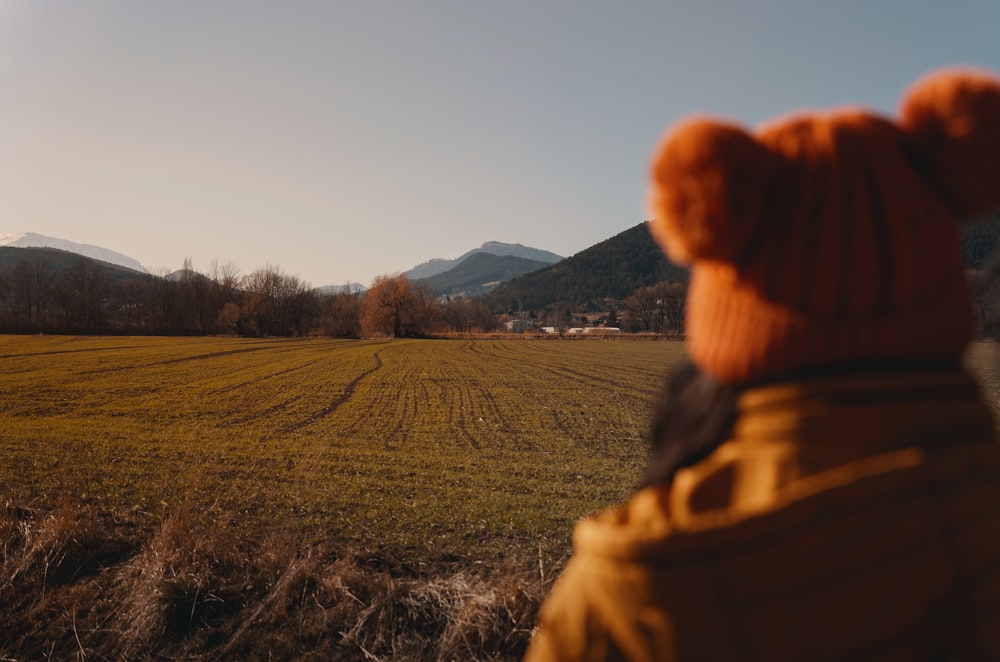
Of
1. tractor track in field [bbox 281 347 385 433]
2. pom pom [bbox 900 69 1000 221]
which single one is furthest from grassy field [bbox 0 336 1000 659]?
pom pom [bbox 900 69 1000 221]

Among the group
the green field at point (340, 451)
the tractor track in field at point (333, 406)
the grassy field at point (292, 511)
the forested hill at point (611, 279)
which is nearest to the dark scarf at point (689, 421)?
the grassy field at point (292, 511)

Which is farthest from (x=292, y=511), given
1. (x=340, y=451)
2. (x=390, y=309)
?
(x=390, y=309)

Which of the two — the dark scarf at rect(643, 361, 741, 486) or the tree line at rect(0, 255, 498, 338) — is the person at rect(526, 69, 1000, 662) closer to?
the dark scarf at rect(643, 361, 741, 486)

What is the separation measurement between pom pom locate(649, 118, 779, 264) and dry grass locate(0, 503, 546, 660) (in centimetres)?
362

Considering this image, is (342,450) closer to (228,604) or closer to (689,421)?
(228,604)

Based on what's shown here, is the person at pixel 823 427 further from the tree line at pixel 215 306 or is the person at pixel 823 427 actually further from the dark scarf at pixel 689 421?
the tree line at pixel 215 306

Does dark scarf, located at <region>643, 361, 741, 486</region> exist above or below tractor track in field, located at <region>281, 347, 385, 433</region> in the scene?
above

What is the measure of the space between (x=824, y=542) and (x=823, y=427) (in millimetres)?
161

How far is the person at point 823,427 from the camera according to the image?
82 cm

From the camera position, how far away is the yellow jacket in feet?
2.65

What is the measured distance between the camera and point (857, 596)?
842 millimetres

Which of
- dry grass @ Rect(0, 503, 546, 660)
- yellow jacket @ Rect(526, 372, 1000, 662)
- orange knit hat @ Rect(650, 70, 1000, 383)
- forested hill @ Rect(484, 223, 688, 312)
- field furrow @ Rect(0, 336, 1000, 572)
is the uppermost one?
forested hill @ Rect(484, 223, 688, 312)

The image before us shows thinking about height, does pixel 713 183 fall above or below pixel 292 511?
above

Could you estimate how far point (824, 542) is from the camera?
2.69 feet
